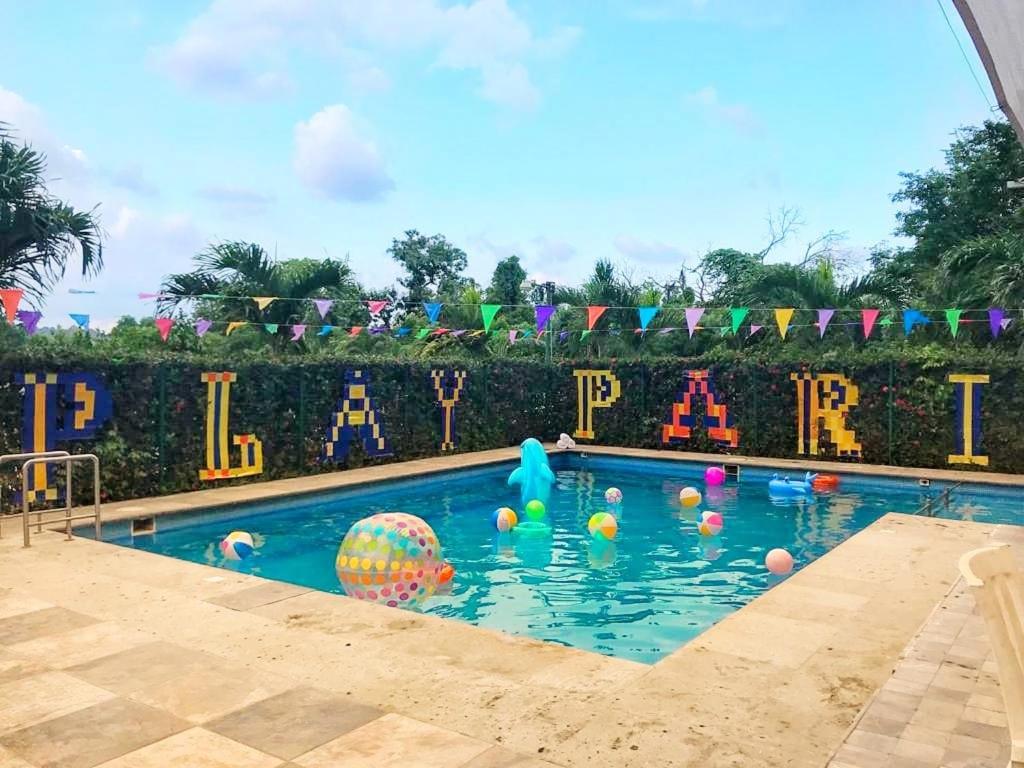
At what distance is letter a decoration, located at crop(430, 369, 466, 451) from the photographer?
14594 mm

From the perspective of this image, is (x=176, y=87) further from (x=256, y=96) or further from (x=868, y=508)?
(x=868, y=508)

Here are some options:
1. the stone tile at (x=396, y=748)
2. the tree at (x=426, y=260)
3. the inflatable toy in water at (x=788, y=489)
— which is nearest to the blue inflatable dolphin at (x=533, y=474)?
the inflatable toy in water at (x=788, y=489)

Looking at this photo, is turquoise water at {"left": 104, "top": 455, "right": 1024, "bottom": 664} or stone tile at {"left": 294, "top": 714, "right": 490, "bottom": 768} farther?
turquoise water at {"left": 104, "top": 455, "right": 1024, "bottom": 664}

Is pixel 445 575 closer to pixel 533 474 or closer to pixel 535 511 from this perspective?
pixel 535 511

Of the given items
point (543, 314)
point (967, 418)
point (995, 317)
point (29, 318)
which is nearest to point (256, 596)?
point (29, 318)

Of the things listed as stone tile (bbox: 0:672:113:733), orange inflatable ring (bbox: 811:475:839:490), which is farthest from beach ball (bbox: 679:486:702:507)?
stone tile (bbox: 0:672:113:733)

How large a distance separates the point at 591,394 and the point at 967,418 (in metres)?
6.95

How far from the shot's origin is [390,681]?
3787mm

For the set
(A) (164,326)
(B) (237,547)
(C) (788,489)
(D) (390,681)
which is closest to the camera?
(D) (390,681)

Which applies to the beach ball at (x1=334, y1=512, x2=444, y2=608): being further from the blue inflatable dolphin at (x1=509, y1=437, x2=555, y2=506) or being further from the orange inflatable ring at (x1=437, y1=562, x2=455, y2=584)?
the blue inflatable dolphin at (x1=509, y1=437, x2=555, y2=506)

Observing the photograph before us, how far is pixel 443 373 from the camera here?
14719 millimetres

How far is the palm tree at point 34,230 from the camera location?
9.29 m

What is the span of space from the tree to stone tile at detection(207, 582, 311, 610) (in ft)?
101

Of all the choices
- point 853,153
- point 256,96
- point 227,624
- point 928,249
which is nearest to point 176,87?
point 256,96
